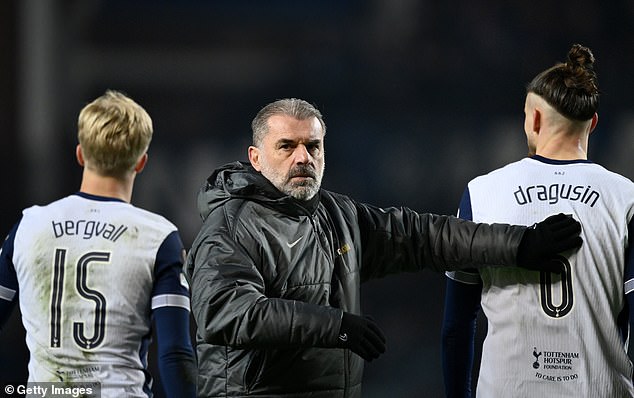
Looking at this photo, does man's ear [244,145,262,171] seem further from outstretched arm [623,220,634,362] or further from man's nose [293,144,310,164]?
outstretched arm [623,220,634,362]

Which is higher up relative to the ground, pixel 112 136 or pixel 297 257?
pixel 112 136

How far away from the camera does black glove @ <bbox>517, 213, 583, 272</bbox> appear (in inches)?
85.6

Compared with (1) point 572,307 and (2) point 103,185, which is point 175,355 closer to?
(2) point 103,185

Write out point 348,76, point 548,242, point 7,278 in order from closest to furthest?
point 548,242 < point 7,278 < point 348,76

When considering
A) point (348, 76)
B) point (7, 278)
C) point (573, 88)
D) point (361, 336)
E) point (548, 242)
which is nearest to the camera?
point (361, 336)

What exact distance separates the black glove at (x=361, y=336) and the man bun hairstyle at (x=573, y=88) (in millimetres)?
692

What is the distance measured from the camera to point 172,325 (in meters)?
2.33

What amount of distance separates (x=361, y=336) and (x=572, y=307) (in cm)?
52

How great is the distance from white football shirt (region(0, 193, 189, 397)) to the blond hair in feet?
0.38

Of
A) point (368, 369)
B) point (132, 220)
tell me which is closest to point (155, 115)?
point (368, 369)

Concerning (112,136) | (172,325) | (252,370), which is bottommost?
(252,370)

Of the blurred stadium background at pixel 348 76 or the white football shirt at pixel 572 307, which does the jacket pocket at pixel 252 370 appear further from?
the blurred stadium background at pixel 348 76

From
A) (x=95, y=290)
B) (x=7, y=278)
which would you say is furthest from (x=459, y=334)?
(x=7, y=278)

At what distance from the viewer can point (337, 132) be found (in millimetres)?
4684
